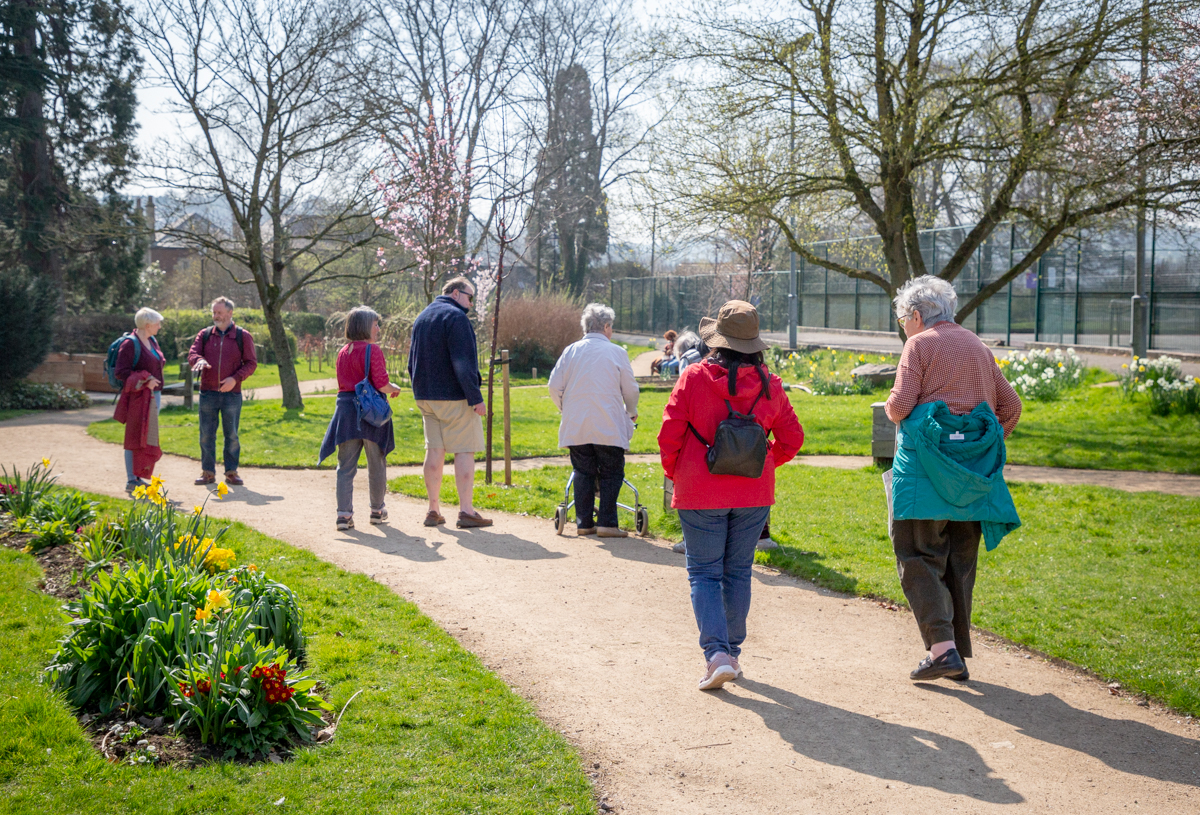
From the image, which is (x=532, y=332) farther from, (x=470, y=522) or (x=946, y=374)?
(x=946, y=374)

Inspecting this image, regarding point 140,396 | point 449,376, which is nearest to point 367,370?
point 449,376

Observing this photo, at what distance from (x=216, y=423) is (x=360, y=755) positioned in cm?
675

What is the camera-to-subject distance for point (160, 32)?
54.6 ft

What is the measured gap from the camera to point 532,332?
26219mm

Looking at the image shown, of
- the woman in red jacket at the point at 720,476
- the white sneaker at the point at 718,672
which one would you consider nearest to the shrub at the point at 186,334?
the woman in red jacket at the point at 720,476

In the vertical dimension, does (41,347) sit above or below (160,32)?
below

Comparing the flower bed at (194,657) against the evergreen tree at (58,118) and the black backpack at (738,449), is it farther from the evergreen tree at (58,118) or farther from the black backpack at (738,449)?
the evergreen tree at (58,118)

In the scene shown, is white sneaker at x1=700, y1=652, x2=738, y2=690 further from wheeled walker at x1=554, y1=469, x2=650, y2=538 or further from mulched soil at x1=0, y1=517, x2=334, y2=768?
wheeled walker at x1=554, y1=469, x2=650, y2=538

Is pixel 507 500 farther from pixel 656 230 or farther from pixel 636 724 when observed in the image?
pixel 656 230

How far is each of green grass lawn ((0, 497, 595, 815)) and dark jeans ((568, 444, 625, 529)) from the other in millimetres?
2660

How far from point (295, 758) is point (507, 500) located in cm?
535

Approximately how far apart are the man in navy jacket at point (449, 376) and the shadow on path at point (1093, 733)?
4096 millimetres

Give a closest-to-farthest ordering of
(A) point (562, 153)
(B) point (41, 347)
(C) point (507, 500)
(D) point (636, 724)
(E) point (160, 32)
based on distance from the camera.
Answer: (D) point (636, 724) → (C) point (507, 500) → (E) point (160, 32) → (B) point (41, 347) → (A) point (562, 153)

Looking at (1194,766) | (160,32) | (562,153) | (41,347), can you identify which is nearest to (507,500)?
(1194,766)
